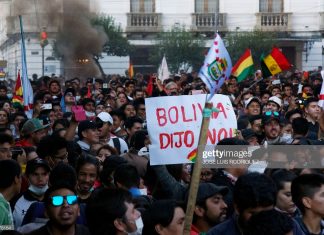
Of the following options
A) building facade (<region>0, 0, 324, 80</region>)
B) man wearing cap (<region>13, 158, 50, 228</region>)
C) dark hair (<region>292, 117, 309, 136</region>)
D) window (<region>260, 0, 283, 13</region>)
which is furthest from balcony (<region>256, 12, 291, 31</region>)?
man wearing cap (<region>13, 158, 50, 228</region>)

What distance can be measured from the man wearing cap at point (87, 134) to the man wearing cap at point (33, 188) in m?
2.27

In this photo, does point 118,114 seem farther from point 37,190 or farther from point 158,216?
point 158,216

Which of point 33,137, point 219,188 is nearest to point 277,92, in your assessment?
point 33,137

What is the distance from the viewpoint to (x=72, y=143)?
8.48 meters

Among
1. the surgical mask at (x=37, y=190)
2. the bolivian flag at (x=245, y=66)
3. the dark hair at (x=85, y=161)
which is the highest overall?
the dark hair at (x=85, y=161)

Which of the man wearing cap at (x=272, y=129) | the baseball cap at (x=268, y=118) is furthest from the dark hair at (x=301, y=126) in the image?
the baseball cap at (x=268, y=118)

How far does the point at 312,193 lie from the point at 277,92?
948 centimetres

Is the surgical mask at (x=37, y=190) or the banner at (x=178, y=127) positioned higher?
the banner at (x=178, y=127)

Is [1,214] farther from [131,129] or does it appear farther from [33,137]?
[131,129]

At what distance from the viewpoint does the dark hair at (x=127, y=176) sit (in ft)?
21.3

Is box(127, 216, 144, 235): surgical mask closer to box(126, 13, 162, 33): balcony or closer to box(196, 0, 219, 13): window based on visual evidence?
box(126, 13, 162, 33): balcony

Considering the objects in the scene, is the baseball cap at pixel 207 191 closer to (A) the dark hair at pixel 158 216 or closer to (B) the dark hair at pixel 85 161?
(A) the dark hair at pixel 158 216

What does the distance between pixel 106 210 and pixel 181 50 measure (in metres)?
30.4

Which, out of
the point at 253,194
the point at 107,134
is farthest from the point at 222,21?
the point at 253,194
